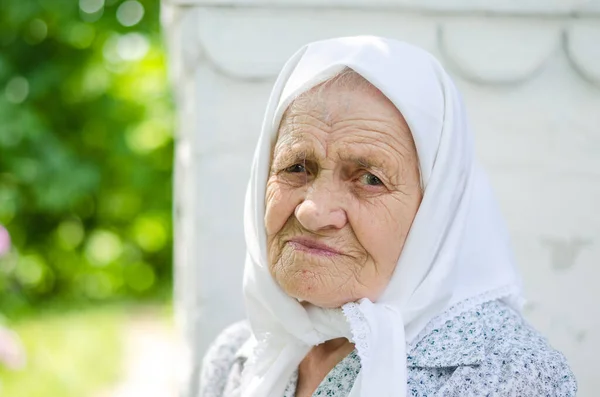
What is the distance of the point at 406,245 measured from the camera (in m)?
2.02

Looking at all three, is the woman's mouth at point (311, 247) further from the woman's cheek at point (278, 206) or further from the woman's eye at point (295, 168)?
the woman's eye at point (295, 168)

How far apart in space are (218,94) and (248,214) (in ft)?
2.88

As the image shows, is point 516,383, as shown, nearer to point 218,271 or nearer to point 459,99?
point 459,99

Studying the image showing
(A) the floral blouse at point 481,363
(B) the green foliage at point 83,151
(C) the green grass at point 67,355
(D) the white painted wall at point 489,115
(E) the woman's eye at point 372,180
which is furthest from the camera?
(B) the green foliage at point 83,151

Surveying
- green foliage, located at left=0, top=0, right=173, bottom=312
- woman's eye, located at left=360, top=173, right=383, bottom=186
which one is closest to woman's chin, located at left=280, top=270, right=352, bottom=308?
woman's eye, located at left=360, top=173, right=383, bottom=186

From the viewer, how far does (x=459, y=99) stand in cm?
213

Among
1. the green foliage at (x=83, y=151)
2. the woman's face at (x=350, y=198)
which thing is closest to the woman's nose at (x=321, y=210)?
the woman's face at (x=350, y=198)

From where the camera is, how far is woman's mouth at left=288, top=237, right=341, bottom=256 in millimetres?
1997

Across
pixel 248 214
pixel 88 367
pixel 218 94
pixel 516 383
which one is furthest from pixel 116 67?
pixel 516 383

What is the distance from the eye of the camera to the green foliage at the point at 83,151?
24.6ft

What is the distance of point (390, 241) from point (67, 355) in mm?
4422

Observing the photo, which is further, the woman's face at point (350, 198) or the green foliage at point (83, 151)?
the green foliage at point (83, 151)

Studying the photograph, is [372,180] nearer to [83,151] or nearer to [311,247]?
[311,247]

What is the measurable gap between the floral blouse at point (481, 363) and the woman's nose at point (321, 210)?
355 mm
